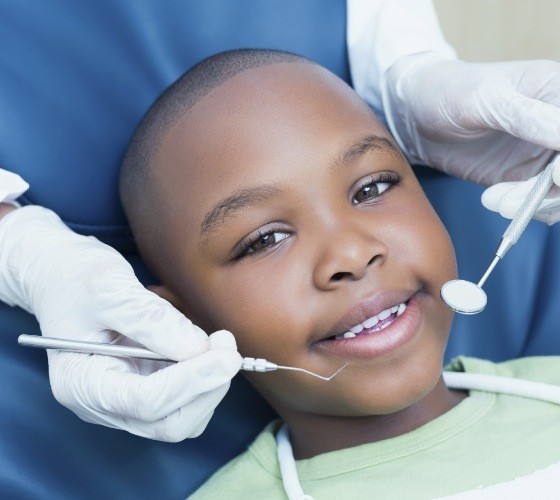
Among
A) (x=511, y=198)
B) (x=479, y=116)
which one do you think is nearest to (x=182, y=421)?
(x=511, y=198)

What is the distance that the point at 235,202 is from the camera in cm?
114

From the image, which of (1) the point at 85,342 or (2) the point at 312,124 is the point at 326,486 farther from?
(2) the point at 312,124

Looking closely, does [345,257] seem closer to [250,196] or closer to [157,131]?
[250,196]

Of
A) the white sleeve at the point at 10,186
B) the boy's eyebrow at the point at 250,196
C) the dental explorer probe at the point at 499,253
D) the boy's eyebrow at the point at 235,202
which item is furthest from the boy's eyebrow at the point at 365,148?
the white sleeve at the point at 10,186

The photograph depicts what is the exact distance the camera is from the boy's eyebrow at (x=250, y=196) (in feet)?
3.69

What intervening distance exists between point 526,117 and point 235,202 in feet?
1.51

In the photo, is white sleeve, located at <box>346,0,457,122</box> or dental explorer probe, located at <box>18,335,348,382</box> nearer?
dental explorer probe, located at <box>18,335,348,382</box>

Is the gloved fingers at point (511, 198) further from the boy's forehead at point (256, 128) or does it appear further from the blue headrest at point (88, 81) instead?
the blue headrest at point (88, 81)

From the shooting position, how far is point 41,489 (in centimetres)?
117

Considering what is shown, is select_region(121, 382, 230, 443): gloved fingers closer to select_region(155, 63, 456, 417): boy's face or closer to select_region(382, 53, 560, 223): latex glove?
select_region(155, 63, 456, 417): boy's face

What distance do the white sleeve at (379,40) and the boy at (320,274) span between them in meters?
0.26

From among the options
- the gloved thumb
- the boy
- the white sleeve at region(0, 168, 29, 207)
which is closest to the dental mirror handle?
the boy

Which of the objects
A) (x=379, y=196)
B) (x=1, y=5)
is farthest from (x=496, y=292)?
(x=1, y=5)

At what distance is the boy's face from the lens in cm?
108
